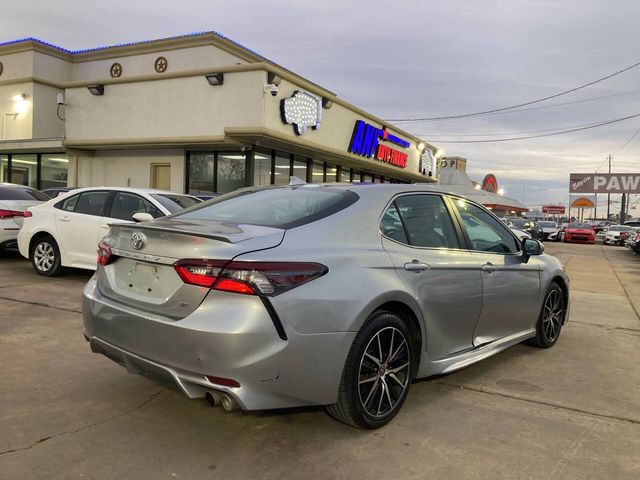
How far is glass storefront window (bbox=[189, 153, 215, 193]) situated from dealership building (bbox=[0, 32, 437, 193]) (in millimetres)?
31

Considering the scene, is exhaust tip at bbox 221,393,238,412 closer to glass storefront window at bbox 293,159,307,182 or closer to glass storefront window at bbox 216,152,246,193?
glass storefront window at bbox 216,152,246,193

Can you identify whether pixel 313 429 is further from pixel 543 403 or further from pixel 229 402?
pixel 543 403

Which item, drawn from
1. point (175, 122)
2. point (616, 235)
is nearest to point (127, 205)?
point (175, 122)

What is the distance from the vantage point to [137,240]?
3156 mm

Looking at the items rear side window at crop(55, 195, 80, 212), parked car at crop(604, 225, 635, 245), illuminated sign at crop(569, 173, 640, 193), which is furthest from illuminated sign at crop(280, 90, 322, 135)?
illuminated sign at crop(569, 173, 640, 193)

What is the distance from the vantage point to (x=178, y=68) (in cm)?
2069

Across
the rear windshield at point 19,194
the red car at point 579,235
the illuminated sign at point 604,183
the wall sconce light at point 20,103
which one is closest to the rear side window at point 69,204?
the rear windshield at point 19,194

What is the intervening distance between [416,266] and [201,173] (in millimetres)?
13795

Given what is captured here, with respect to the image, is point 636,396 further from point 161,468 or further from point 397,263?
point 161,468

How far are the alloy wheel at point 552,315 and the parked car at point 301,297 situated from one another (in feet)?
4.30

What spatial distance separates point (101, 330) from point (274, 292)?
127 cm

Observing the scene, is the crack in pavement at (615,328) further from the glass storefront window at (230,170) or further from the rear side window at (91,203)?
the glass storefront window at (230,170)

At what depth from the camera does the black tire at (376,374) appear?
10.1 ft

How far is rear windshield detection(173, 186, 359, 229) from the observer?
337 cm
